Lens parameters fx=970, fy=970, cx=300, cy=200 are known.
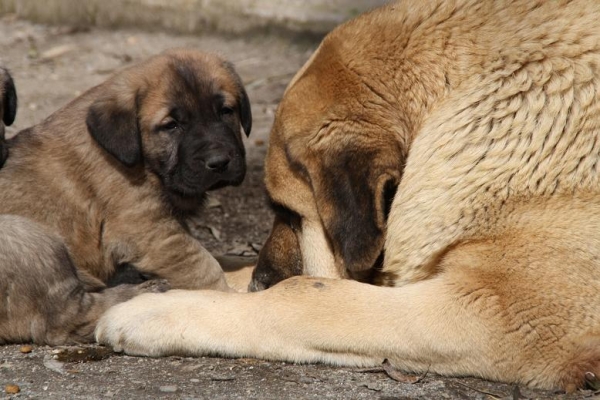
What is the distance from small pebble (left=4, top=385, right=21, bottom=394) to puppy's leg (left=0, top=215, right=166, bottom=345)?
1.50 feet

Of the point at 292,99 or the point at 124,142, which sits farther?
the point at 124,142

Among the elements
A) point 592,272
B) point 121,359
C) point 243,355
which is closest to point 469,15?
point 592,272

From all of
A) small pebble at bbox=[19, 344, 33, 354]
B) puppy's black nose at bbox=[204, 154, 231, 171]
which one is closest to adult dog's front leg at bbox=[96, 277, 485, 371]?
small pebble at bbox=[19, 344, 33, 354]

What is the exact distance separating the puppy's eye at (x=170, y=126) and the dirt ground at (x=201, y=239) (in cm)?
93

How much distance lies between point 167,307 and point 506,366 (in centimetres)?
121

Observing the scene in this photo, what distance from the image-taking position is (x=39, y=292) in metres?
3.54

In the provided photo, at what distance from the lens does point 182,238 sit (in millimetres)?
4180

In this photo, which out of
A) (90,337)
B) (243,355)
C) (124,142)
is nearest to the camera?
(243,355)

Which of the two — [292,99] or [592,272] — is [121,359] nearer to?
[292,99]

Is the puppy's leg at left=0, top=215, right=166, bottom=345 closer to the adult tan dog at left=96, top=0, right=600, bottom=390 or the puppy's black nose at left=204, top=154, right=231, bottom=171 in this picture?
the adult tan dog at left=96, top=0, right=600, bottom=390

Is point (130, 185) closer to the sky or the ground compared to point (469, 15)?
closer to the ground

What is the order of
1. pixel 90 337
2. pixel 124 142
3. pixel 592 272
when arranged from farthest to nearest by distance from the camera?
pixel 124 142, pixel 90 337, pixel 592 272

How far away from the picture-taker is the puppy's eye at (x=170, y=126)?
13.8ft

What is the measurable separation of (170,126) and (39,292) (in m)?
1.01
